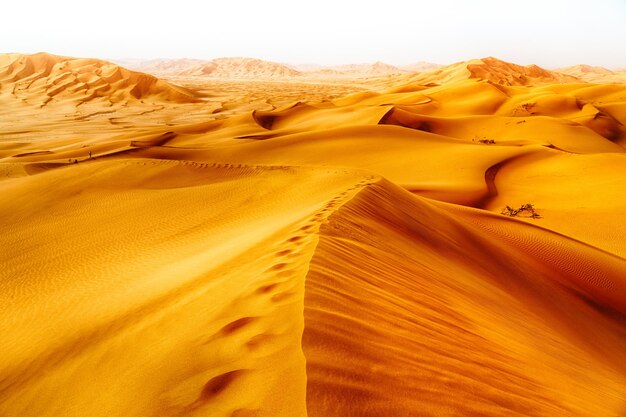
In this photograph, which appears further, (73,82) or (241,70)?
(241,70)

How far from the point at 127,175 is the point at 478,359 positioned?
7.85 metres

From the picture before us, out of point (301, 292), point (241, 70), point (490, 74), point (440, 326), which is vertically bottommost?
point (440, 326)

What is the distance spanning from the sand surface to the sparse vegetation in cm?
9

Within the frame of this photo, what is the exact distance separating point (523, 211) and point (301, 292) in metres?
9.06

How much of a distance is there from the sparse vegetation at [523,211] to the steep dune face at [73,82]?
90.1ft

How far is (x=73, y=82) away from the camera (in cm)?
3278

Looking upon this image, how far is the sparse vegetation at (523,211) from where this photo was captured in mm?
9636

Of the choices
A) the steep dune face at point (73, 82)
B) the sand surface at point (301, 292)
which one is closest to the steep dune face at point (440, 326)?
the sand surface at point (301, 292)

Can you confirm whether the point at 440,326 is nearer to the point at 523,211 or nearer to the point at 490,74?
the point at 523,211

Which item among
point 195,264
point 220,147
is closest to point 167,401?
point 195,264

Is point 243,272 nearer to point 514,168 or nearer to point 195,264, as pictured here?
point 195,264

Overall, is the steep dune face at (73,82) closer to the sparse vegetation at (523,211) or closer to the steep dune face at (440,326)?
the sparse vegetation at (523,211)

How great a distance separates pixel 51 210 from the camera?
6.97 metres

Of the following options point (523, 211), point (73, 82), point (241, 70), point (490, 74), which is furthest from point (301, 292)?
point (241, 70)
